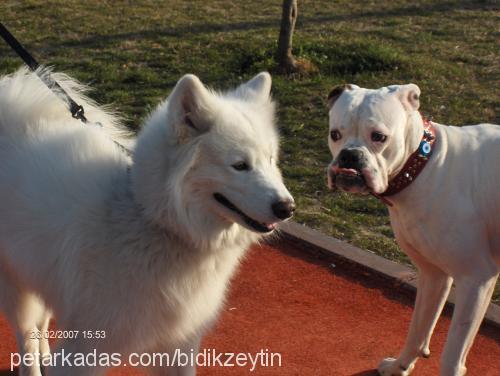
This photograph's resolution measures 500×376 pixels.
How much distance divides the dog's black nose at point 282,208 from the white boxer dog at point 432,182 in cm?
83

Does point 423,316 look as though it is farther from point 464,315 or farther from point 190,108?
point 190,108

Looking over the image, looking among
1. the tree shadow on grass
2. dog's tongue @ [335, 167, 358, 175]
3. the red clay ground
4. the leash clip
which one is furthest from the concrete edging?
the tree shadow on grass

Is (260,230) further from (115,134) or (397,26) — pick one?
(397,26)

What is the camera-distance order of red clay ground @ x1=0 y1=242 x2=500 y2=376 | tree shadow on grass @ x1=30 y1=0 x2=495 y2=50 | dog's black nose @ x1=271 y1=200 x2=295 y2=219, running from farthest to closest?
tree shadow on grass @ x1=30 y1=0 x2=495 y2=50 → red clay ground @ x1=0 y1=242 x2=500 y2=376 → dog's black nose @ x1=271 y1=200 x2=295 y2=219

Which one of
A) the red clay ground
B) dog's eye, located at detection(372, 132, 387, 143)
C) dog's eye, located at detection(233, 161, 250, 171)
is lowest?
the red clay ground

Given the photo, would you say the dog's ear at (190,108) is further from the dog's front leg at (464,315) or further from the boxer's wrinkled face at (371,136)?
the dog's front leg at (464,315)

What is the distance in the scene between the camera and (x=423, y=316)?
15.9ft

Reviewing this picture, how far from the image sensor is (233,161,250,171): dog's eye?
11.9 feet

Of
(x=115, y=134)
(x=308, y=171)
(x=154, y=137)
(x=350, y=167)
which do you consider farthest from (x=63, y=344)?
(x=308, y=171)

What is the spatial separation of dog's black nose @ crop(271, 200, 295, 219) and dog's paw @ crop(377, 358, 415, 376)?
1931 millimetres

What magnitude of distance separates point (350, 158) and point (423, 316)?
122 cm

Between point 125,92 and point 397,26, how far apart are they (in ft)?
17.7

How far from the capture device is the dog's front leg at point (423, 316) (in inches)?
188

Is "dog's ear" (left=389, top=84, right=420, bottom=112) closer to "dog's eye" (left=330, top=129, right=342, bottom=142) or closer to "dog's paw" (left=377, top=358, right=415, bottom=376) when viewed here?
"dog's eye" (left=330, top=129, right=342, bottom=142)
